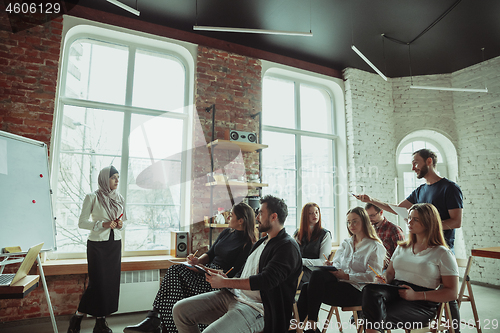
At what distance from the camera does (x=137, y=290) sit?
151 inches

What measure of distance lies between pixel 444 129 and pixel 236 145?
13.3 ft

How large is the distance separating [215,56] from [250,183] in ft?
6.50

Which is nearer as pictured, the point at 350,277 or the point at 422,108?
the point at 350,277

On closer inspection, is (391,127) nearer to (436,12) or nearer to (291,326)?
(436,12)

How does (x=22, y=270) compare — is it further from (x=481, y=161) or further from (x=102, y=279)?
(x=481, y=161)

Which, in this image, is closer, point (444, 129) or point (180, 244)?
point (180, 244)

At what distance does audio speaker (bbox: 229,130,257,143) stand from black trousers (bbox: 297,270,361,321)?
237 cm

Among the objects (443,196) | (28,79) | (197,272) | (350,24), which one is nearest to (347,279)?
(443,196)

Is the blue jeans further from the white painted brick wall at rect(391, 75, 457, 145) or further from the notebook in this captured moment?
the white painted brick wall at rect(391, 75, 457, 145)

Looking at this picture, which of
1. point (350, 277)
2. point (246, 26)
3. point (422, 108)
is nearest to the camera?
point (350, 277)

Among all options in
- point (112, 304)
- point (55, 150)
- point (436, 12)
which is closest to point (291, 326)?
point (112, 304)

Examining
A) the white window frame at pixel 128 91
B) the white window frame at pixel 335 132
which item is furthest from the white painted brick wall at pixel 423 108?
the white window frame at pixel 128 91

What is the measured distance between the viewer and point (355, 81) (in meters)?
5.95

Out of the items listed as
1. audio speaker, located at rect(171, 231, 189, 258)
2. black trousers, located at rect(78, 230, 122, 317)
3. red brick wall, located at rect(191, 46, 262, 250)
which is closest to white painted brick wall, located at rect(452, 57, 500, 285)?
red brick wall, located at rect(191, 46, 262, 250)
